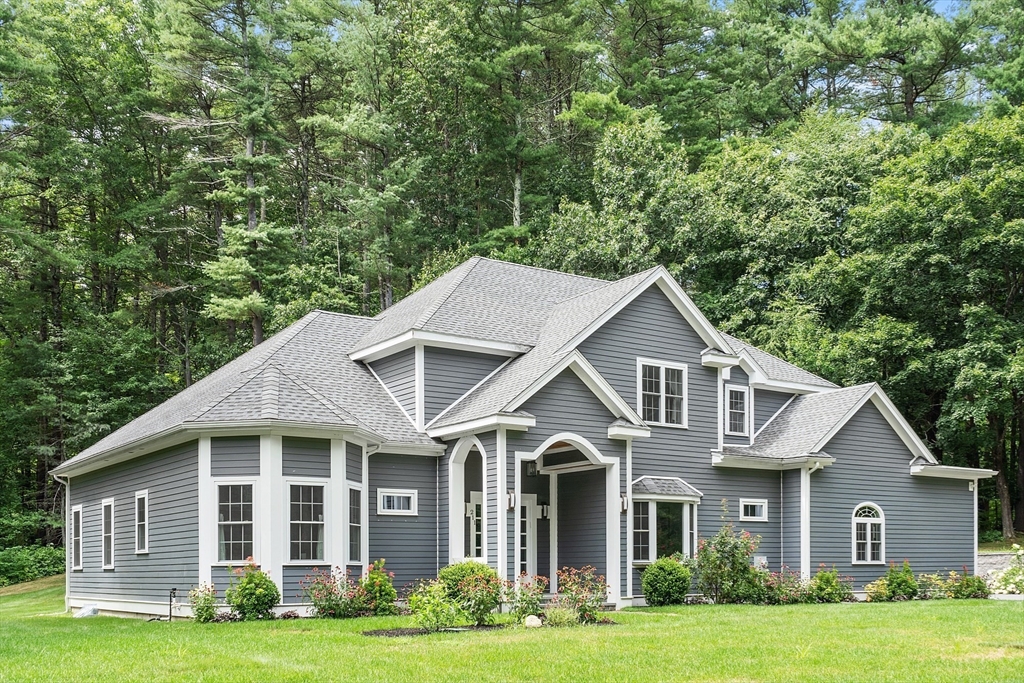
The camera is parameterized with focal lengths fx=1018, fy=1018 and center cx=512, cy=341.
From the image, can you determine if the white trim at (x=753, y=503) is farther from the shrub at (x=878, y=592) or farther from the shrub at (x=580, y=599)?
the shrub at (x=580, y=599)

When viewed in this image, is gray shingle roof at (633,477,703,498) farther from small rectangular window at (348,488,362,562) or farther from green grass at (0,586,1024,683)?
small rectangular window at (348,488,362,562)

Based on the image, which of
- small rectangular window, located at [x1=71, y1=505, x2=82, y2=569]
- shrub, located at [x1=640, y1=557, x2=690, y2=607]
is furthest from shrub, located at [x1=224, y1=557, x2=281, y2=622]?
small rectangular window, located at [x1=71, y1=505, x2=82, y2=569]

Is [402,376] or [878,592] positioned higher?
[402,376]

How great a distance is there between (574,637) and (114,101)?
3434cm

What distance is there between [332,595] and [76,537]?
10.9 m

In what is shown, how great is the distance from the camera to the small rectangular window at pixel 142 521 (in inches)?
818

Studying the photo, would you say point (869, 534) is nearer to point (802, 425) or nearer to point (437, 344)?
point (802, 425)

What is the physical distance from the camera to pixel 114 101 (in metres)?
40.9

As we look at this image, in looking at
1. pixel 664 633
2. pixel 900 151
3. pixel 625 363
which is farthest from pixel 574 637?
pixel 900 151

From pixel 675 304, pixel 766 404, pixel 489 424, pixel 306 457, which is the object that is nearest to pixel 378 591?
pixel 306 457

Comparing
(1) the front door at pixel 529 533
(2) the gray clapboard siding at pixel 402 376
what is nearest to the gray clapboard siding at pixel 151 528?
(2) the gray clapboard siding at pixel 402 376

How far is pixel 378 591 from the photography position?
61.6 feet

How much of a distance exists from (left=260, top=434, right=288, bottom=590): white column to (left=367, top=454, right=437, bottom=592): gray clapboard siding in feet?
9.02

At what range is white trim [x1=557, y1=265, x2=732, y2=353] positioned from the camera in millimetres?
22688
